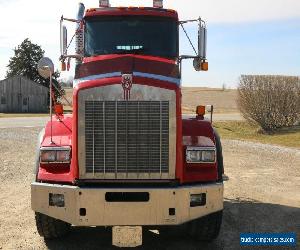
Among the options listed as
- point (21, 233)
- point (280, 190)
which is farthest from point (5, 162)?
point (280, 190)

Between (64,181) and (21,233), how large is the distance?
1733 mm

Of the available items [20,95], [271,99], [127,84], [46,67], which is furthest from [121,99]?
[20,95]

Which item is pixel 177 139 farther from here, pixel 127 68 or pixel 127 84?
pixel 127 68

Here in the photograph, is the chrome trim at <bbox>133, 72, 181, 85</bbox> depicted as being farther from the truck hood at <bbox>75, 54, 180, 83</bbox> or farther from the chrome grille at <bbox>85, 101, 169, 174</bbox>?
the chrome grille at <bbox>85, 101, 169, 174</bbox>

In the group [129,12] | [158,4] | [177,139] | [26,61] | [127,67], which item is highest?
[26,61]

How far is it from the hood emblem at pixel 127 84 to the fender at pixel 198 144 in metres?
1.04

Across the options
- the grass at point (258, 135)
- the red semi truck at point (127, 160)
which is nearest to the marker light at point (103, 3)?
the red semi truck at point (127, 160)

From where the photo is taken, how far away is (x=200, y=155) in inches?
217

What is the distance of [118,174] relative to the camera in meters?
5.10

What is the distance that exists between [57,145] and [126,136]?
102cm

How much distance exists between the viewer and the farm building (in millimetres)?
48344

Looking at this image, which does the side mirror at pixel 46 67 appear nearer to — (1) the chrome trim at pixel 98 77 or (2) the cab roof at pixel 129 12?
(1) the chrome trim at pixel 98 77

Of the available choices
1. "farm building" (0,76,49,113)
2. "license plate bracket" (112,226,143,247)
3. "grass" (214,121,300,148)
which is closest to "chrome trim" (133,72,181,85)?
"license plate bracket" (112,226,143,247)

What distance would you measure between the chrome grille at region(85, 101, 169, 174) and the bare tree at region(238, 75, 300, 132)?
18603mm
